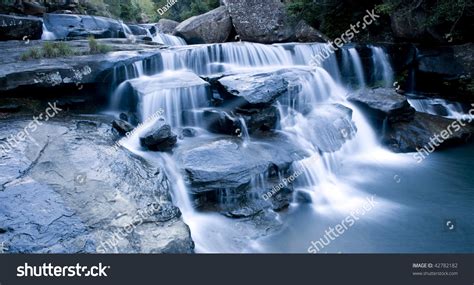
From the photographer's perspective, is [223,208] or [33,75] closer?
[223,208]

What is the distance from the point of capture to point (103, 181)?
485cm

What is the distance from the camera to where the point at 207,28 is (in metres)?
14.6

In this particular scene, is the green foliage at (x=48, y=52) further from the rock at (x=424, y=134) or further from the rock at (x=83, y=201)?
the rock at (x=424, y=134)

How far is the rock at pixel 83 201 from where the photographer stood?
3898 mm

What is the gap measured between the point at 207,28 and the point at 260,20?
216cm

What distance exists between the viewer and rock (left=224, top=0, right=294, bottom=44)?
14.4 meters

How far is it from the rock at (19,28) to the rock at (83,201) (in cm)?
683

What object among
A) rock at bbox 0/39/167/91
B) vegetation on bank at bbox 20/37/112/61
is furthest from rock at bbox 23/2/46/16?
vegetation on bank at bbox 20/37/112/61

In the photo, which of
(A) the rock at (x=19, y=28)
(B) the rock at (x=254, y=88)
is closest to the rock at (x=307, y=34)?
(B) the rock at (x=254, y=88)

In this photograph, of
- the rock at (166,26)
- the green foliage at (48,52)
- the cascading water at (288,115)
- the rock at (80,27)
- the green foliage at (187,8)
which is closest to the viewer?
the cascading water at (288,115)

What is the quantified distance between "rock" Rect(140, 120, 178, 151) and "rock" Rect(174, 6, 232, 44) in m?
8.95
